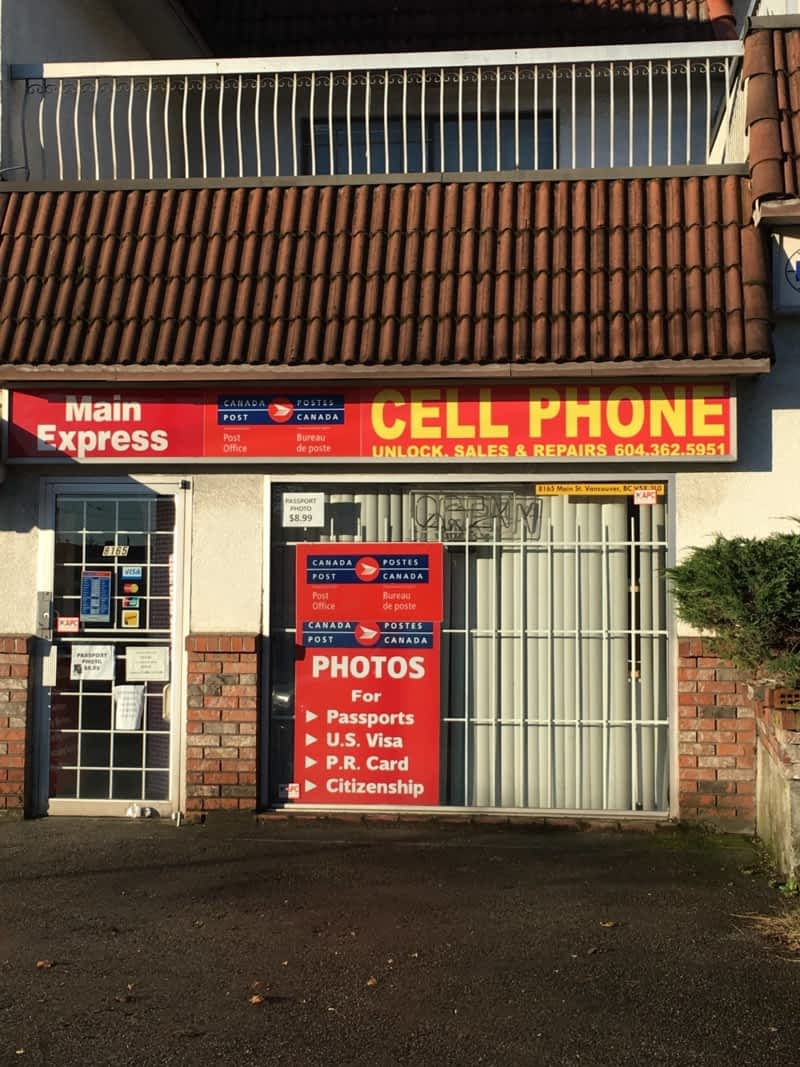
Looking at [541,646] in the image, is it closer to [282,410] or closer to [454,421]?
[454,421]

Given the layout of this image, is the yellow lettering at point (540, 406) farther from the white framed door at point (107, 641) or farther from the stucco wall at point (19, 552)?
the stucco wall at point (19, 552)

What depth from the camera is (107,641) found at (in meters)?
8.21

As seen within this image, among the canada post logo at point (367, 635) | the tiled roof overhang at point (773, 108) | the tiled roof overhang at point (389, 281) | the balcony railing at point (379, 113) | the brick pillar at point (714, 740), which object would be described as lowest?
the brick pillar at point (714, 740)

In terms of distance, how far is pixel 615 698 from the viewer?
7.93 metres

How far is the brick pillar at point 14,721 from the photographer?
805 cm

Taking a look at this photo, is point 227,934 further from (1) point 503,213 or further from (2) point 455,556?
(1) point 503,213

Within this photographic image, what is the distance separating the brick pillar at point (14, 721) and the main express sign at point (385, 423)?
136cm

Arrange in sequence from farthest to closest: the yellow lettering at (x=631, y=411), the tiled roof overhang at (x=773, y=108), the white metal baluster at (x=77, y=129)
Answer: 1. the white metal baluster at (x=77, y=129)
2. the yellow lettering at (x=631, y=411)
3. the tiled roof overhang at (x=773, y=108)

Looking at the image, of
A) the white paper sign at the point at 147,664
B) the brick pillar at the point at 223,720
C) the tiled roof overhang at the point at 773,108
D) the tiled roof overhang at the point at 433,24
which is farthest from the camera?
the tiled roof overhang at the point at 433,24

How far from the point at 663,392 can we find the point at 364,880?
3.60m

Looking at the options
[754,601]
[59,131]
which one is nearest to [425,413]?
[754,601]

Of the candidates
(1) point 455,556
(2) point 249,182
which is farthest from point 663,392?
(2) point 249,182

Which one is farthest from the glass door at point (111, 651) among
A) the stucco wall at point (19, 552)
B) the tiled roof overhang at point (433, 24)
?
the tiled roof overhang at point (433, 24)

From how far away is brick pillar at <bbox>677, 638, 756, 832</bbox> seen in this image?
299 inches
